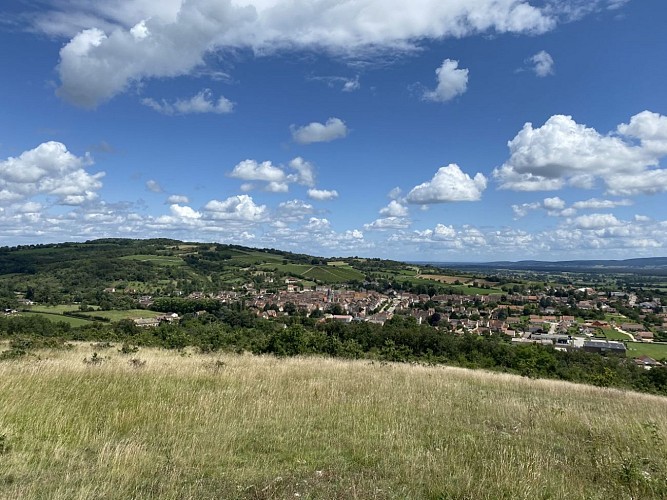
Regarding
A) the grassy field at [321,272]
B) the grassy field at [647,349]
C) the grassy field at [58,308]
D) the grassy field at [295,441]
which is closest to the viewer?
the grassy field at [295,441]

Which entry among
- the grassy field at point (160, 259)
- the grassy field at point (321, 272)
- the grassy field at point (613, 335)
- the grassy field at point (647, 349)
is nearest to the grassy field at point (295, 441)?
the grassy field at point (647, 349)

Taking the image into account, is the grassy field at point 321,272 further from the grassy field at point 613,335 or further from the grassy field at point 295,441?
the grassy field at point 295,441

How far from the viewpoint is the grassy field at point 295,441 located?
15.6 feet

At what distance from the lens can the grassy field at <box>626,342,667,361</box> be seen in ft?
170

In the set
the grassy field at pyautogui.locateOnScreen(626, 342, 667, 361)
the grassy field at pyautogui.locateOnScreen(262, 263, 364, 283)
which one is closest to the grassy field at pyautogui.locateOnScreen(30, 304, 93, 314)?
the grassy field at pyautogui.locateOnScreen(262, 263, 364, 283)

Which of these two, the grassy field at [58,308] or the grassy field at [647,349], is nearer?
the grassy field at [647,349]

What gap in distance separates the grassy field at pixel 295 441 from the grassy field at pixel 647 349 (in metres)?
52.1

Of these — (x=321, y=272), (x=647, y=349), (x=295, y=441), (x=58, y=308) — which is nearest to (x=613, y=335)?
(x=647, y=349)

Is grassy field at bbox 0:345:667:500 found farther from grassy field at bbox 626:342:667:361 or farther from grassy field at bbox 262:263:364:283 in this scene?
grassy field at bbox 262:263:364:283

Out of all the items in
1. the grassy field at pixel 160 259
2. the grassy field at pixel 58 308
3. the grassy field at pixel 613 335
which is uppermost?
the grassy field at pixel 160 259

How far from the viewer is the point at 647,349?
56594 mm

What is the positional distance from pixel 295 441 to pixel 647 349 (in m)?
66.2

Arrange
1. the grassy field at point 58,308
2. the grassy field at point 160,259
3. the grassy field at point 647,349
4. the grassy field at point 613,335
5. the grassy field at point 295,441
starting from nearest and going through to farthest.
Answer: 1. the grassy field at point 295,441
2. the grassy field at point 647,349
3. the grassy field at point 58,308
4. the grassy field at point 613,335
5. the grassy field at point 160,259

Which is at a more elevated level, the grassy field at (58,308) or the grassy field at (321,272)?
the grassy field at (321,272)
